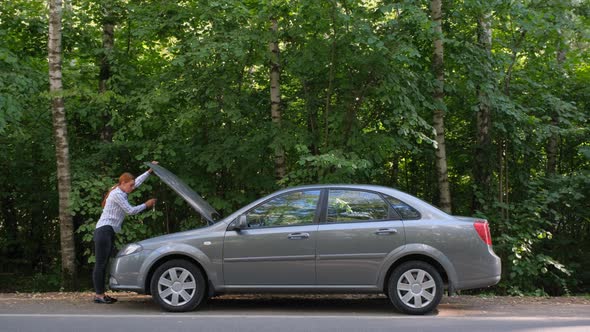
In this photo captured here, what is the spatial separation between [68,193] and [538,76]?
9775 mm

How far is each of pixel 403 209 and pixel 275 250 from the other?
171 centimetres

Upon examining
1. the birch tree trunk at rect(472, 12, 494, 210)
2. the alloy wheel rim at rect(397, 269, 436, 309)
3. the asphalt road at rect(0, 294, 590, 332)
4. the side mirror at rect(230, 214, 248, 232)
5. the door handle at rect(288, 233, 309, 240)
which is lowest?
the asphalt road at rect(0, 294, 590, 332)

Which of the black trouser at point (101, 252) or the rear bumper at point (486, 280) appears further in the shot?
the black trouser at point (101, 252)

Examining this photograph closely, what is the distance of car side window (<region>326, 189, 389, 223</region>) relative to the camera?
8055mm

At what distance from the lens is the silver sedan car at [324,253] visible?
7809 mm

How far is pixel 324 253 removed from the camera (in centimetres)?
790

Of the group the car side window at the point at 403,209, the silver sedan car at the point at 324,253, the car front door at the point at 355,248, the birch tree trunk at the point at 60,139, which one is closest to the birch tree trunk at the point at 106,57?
the birch tree trunk at the point at 60,139

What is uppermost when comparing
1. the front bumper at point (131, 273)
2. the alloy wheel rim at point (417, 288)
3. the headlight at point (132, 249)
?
the headlight at point (132, 249)

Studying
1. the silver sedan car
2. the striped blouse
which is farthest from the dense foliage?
the striped blouse

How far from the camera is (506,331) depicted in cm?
681

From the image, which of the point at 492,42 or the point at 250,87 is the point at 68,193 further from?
the point at 492,42

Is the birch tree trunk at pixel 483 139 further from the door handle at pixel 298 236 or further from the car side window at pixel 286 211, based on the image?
the door handle at pixel 298 236

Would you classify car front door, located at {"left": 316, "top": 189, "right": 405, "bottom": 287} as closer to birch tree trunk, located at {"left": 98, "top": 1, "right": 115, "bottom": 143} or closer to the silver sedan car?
the silver sedan car

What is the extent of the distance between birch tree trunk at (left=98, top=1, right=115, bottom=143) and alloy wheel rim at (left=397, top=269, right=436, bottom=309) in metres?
7.05
